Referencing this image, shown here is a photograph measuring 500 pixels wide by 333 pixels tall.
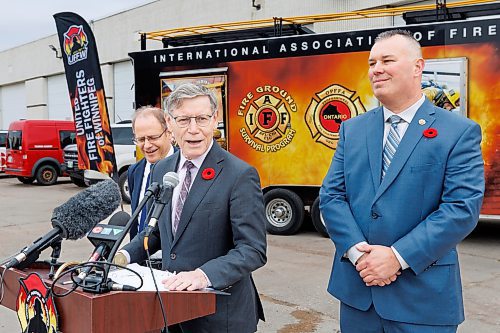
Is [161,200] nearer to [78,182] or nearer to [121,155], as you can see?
[121,155]

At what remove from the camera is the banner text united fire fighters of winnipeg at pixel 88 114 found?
895 centimetres

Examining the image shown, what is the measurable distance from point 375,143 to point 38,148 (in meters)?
16.4

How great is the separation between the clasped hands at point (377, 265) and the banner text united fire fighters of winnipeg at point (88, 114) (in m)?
7.20

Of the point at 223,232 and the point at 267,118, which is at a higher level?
the point at 267,118

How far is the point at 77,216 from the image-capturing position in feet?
6.11

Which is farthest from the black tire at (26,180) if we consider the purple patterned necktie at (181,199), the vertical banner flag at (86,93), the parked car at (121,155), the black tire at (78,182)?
the purple patterned necktie at (181,199)

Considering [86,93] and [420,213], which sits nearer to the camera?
[420,213]

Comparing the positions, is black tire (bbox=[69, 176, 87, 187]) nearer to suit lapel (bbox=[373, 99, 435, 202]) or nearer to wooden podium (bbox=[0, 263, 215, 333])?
suit lapel (bbox=[373, 99, 435, 202])

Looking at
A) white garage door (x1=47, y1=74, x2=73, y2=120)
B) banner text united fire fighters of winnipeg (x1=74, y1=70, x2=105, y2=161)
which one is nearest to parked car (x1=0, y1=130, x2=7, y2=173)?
white garage door (x1=47, y1=74, x2=73, y2=120)

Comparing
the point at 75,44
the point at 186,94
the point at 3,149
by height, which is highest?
the point at 75,44

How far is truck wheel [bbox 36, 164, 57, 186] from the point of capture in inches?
682

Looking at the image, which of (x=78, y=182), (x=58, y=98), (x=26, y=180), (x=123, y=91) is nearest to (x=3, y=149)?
(x=26, y=180)

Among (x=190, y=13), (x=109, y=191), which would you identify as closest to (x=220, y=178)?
(x=109, y=191)

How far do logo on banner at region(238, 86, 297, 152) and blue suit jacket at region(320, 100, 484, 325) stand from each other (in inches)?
228
